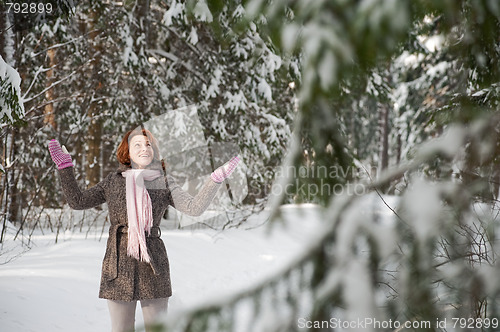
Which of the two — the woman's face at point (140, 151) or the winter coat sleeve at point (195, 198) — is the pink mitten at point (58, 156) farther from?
the winter coat sleeve at point (195, 198)

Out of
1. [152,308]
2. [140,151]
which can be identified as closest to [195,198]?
[140,151]

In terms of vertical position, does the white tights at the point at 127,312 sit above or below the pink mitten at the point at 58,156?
below

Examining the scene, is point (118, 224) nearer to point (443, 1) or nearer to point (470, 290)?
point (470, 290)

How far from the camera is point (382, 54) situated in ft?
3.43

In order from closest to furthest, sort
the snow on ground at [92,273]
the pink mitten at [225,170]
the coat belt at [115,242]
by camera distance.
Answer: the pink mitten at [225,170] < the coat belt at [115,242] < the snow on ground at [92,273]

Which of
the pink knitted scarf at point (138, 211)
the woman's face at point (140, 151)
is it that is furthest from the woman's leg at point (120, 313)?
the woman's face at point (140, 151)

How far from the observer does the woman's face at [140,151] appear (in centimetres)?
347

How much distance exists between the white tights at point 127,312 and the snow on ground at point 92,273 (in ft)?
3.35

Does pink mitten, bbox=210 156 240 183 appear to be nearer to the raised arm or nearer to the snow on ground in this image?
the snow on ground

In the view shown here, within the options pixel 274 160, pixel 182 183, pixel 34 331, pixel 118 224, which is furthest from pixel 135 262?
pixel 274 160

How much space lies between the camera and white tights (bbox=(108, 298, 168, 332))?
10.7ft

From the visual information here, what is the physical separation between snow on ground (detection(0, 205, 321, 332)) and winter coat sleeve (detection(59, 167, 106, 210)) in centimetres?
138

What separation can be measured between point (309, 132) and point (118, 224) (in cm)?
252

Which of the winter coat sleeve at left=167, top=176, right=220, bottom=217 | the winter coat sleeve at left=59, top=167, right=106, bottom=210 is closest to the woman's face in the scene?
the winter coat sleeve at left=167, top=176, right=220, bottom=217
